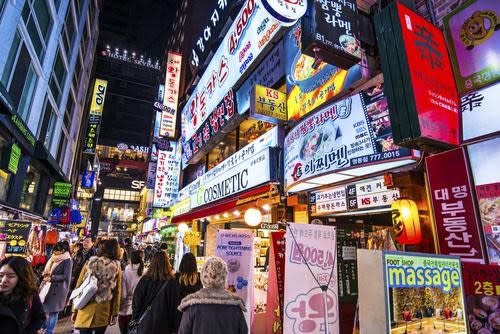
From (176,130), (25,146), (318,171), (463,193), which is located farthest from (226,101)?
(176,130)

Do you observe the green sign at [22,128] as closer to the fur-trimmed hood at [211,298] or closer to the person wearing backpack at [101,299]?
the person wearing backpack at [101,299]

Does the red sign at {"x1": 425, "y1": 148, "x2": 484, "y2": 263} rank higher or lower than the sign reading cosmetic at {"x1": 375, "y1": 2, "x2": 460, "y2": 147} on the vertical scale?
lower

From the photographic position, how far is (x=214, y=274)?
10.4ft

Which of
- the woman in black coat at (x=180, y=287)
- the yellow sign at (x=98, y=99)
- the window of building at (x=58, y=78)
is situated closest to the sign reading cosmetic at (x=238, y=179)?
the woman in black coat at (x=180, y=287)

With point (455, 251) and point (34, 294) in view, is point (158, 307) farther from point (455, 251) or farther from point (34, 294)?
point (455, 251)

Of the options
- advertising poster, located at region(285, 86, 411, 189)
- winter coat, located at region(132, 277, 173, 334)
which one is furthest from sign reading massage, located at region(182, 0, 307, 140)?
winter coat, located at region(132, 277, 173, 334)

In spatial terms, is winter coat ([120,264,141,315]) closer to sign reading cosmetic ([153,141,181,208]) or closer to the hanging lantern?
the hanging lantern

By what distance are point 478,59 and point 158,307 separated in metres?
6.17

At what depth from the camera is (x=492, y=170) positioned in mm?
4258

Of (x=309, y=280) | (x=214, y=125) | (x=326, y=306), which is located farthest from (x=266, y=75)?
(x=326, y=306)

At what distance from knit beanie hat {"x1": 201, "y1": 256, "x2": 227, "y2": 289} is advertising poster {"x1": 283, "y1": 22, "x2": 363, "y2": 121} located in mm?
5281

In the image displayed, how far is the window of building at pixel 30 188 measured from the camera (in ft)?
49.8

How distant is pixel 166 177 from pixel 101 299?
19.2 m

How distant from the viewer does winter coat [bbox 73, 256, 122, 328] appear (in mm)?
4859
